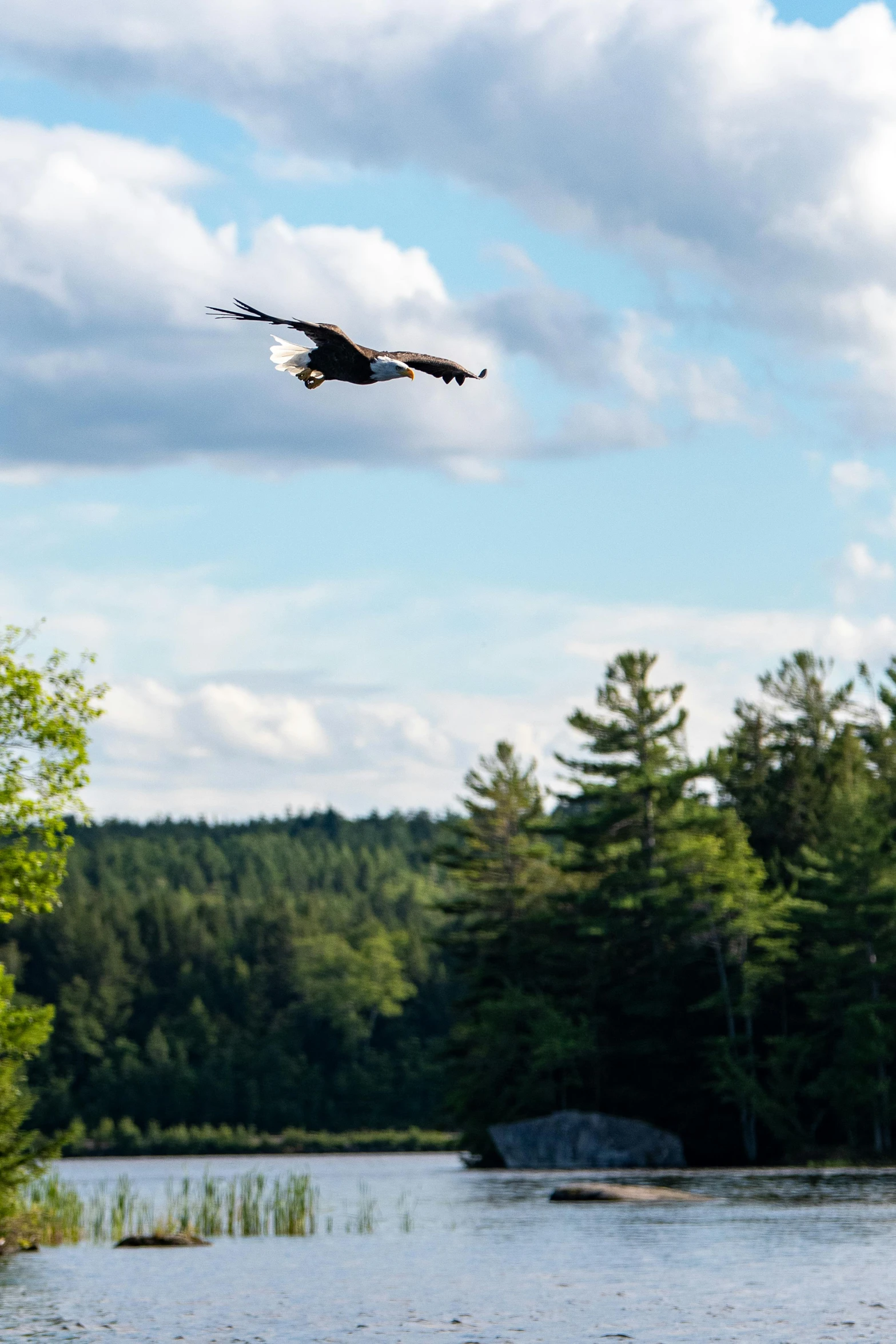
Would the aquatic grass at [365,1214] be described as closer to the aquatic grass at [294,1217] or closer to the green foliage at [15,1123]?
the aquatic grass at [294,1217]

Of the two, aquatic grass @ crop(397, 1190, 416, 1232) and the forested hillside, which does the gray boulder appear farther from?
the forested hillside

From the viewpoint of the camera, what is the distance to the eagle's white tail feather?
1695 centimetres

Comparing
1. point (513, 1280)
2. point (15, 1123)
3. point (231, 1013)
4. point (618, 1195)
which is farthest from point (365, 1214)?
point (231, 1013)

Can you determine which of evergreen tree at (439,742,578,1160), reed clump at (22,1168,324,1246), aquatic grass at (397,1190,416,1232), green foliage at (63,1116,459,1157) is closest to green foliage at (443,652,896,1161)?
evergreen tree at (439,742,578,1160)

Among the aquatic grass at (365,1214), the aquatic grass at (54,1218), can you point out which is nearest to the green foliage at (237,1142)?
the aquatic grass at (365,1214)

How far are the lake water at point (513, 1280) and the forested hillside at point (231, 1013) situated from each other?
83.8 metres

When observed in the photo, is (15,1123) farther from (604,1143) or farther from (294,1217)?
(604,1143)

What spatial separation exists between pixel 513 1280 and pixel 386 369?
61.3 feet

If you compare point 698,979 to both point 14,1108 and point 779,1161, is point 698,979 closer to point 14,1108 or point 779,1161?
point 779,1161

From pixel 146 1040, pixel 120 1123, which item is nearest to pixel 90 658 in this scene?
pixel 120 1123

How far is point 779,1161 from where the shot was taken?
65875 millimetres

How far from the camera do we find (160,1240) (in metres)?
38.2

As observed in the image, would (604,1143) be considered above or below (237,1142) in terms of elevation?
above

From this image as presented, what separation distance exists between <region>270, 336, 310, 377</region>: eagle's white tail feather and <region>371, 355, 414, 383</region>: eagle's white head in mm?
643
